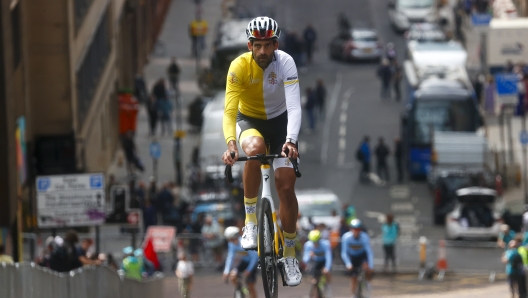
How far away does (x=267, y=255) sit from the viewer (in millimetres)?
12273

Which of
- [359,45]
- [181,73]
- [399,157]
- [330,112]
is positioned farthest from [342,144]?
[359,45]

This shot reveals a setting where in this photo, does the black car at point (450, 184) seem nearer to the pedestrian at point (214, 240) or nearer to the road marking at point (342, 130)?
the pedestrian at point (214, 240)

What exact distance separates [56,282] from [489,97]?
3949 centimetres

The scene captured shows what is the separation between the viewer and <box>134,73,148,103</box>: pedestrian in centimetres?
5159

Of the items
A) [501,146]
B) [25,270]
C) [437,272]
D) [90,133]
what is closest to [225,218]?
[437,272]

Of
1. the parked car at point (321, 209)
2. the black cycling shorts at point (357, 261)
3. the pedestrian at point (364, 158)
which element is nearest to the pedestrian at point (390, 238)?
the parked car at point (321, 209)

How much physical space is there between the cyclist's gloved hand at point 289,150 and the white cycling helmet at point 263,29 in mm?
965

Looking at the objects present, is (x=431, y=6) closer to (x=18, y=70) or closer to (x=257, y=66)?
(x=18, y=70)

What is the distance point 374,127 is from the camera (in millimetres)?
51844

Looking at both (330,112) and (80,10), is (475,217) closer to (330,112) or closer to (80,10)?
(80,10)

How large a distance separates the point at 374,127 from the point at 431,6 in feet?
54.0

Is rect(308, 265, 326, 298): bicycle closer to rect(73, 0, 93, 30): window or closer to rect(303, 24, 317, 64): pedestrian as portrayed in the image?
rect(73, 0, 93, 30): window

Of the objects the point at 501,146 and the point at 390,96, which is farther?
the point at 390,96

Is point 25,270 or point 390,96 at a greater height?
point 390,96
